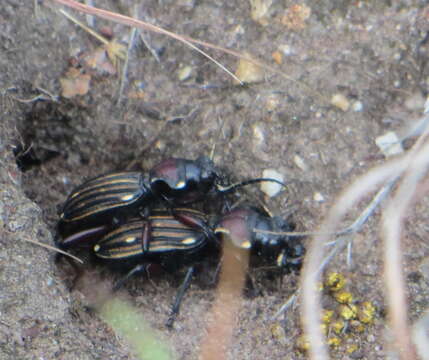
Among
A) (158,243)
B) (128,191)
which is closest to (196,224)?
(158,243)

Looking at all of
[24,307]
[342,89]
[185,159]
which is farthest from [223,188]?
[24,307]

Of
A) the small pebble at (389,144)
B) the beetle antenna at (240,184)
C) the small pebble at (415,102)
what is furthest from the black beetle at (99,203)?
the small pebble at (415,102)

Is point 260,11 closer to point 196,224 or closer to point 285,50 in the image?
point 285,50

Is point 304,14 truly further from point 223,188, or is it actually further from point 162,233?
point 162,233

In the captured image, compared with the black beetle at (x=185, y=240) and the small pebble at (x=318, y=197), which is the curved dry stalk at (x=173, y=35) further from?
the black beetle at (x=185, y=240)

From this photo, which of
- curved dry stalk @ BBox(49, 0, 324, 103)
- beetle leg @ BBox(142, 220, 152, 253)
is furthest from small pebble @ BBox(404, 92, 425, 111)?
beetle leg @ BBox(142, 220, 152, 253)

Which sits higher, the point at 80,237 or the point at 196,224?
the point at 196,224
